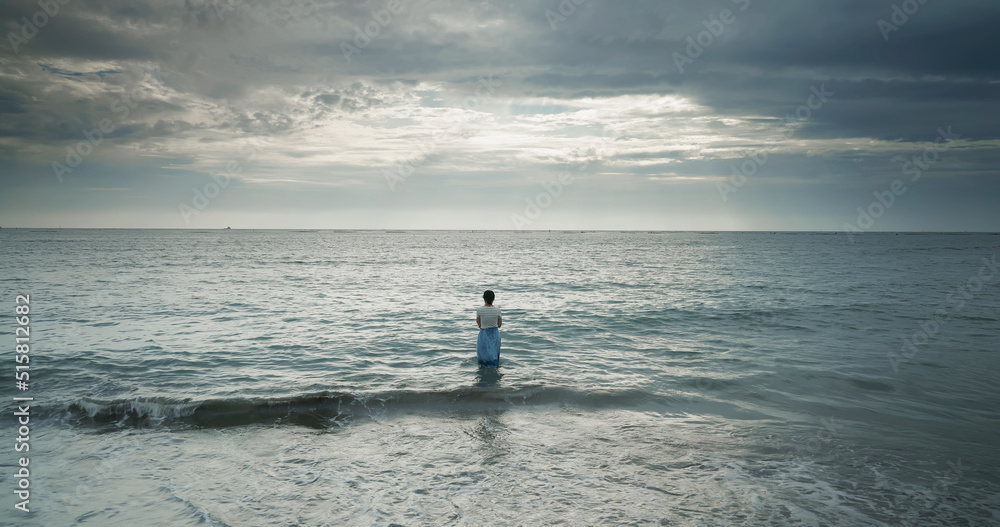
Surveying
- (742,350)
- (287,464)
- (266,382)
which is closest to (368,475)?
(287,464)

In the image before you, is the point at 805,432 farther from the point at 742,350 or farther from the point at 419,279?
the point at 419,279

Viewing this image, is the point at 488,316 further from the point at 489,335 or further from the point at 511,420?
the point at 511,420

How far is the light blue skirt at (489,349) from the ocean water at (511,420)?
1.70 ft

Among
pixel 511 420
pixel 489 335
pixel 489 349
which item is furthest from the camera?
pixel 489 349

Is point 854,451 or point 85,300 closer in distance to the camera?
point 854,451

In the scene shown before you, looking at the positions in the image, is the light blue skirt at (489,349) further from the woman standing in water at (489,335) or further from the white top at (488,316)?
the white top at (488,316)

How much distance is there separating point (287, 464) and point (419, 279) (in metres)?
36.0

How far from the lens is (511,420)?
10.5 m

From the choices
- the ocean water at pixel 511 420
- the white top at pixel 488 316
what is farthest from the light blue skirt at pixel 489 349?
the ocean water at pixel 511 420

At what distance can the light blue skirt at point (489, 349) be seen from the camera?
1409 cm

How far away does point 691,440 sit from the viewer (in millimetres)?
9164

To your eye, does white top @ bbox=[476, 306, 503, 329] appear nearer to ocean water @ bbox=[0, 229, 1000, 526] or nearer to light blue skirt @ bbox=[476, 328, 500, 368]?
light blue skirt @ bbox=[476, 328, 500, 368]

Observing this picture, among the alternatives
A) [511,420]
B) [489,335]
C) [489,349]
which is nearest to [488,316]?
[489,335]

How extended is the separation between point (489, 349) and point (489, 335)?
47cm
